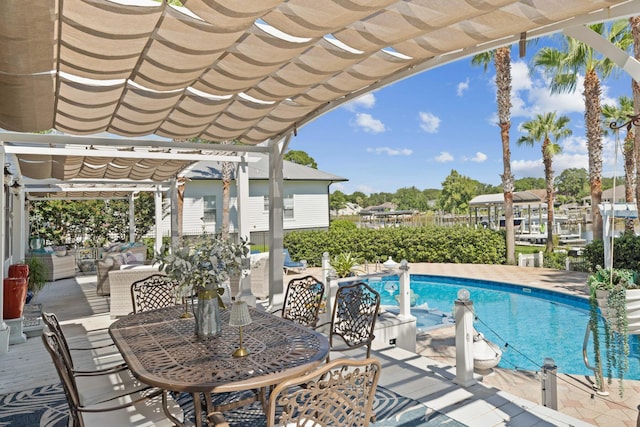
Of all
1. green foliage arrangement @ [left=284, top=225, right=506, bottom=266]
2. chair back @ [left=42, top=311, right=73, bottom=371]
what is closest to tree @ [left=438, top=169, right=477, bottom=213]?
green foliage arrangement @ [left=284, top=225, right=506, bottom=266]

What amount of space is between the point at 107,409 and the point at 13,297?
427cm

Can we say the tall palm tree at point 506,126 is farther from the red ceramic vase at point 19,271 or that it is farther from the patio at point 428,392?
the red ceramic vase at point 19,271

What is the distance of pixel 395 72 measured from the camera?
13.1 ft

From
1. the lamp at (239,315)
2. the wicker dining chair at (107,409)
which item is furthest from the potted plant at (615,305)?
the wicker dining chair at (107,409)

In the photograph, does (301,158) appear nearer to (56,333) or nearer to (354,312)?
(354,312)

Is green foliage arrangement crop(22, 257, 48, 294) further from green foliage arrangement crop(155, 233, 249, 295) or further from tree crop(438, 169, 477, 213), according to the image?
tree crop(438, 169, 477, 213)

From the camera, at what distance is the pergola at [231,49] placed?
242 centimetres

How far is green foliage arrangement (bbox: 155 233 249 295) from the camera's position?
9.80 feet

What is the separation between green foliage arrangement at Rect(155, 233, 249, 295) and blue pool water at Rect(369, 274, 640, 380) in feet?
15.1

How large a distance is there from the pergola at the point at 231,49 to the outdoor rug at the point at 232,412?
2.78 metres

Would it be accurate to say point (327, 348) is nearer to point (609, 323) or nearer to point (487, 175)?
point (609, 323)

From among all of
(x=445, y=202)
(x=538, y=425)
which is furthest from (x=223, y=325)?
(x=445, y=202)

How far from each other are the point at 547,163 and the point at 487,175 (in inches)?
2174

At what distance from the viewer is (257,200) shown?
762 inches
